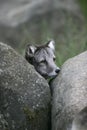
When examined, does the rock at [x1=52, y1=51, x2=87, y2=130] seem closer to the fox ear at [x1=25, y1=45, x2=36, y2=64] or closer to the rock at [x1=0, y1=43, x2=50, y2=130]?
the rock at [x1=0, y1=43, x2=50, y2=130]

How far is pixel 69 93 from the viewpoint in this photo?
6328 millimetres

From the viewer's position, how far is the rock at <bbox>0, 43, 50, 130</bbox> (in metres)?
6.35

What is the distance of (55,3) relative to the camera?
52.0 ft

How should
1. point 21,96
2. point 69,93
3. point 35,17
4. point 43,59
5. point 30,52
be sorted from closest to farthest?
point 69,93 < point 21,96 < point 43,59 < point 30,52 < point 35,17

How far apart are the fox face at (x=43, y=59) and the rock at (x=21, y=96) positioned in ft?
1.47

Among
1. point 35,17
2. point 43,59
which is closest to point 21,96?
point 43,59

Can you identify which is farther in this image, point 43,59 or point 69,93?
point 43,59

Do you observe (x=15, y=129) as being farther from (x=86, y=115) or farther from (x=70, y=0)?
(x=70, y=0)

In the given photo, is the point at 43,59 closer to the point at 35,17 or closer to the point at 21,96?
the point at 21,96

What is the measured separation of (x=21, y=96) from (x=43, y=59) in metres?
1.04

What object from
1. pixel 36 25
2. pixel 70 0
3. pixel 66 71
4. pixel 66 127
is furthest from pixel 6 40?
pixel 66 127

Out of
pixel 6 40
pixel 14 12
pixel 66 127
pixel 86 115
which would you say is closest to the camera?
pixel 86 115

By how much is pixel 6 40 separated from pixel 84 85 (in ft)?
28.9

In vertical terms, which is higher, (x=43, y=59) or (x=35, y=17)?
(x=43, y=59)
